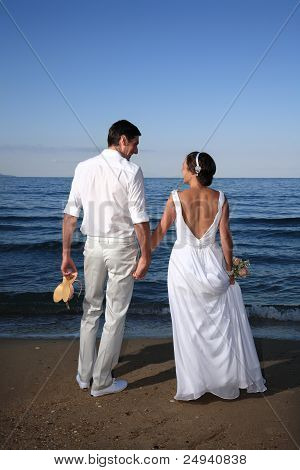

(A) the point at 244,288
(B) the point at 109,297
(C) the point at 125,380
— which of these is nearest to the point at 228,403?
(C) the point at 125,380

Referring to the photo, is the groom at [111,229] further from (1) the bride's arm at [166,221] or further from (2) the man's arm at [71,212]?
(1) the bride's arm at [166,221]

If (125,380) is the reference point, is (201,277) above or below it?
above

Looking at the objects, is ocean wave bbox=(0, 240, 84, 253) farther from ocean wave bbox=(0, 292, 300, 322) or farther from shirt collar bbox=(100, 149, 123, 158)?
shirt collar bbox=(100, 149, 123, 158)

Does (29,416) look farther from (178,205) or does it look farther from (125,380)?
(178,205)

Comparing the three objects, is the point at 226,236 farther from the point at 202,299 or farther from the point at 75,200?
the point at 75,200

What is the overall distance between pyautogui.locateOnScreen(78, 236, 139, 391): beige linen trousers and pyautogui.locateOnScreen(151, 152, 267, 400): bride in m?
0.31

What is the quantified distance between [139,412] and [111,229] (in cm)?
135

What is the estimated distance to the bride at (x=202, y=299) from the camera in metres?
3.73

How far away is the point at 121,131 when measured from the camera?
3611 millimetres

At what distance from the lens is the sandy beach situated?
3.16 meters

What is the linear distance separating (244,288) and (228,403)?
17.3 ft

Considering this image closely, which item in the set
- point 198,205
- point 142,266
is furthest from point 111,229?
point 198,205

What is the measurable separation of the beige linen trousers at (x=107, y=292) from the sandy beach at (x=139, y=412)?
315mm

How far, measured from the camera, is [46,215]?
68.9 ft
